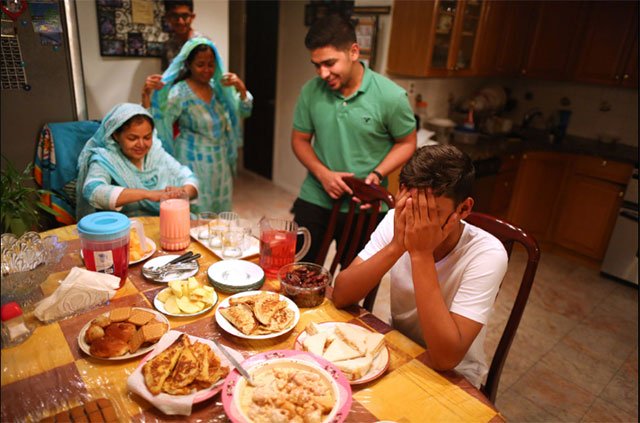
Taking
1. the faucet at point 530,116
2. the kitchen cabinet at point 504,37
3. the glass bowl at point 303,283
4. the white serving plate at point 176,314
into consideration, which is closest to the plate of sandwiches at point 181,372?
the white serving plate at point 176,314

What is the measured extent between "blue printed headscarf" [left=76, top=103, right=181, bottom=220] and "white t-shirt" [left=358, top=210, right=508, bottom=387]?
1172mm

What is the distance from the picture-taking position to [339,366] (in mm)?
1003

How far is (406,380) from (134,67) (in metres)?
2.42

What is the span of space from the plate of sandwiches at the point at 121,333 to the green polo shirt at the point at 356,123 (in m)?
1.12

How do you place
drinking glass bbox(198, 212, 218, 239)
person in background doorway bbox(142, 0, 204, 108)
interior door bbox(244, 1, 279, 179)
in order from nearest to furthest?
1. drinking glass bbox(198, 212, 218, 239)
2. person in background doorway bbox(142, 0, 204, 108)
3. interior door bbox(244, 1, 279, 179)

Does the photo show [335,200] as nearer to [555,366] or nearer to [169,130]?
[169,130]

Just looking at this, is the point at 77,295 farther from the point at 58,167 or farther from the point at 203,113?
the point at 203,113

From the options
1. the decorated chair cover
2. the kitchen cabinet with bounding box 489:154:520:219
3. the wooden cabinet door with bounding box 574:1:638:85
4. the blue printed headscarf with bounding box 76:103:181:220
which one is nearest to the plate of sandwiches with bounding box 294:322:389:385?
the blue printed headscarf with bounding box 76:103:181:220

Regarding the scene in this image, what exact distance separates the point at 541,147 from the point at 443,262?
9.40ft

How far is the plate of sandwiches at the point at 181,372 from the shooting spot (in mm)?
883

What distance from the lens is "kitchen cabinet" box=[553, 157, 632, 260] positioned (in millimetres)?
3395

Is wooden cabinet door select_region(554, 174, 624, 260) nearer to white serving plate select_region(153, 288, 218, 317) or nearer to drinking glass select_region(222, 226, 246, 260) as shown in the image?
drinking glass select_region(222, 226, 246, 260)

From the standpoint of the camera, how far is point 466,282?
1146 mm

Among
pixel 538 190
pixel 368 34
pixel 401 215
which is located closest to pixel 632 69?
pixel 538 190
